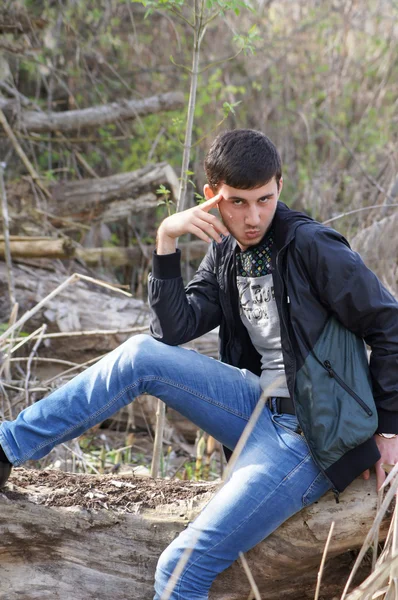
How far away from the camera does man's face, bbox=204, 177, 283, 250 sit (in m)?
2.55

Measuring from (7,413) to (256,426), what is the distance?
6.52 ft

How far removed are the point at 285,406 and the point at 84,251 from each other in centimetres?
368

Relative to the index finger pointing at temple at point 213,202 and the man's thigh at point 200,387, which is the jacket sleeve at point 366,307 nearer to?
the index finger pointing at temple at point 213,202

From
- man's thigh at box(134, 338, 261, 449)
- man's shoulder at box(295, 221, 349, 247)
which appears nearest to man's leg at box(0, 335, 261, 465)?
man's thigh at box(134, 338, 261, 449)

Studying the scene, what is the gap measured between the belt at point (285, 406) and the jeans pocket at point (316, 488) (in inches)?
9.5

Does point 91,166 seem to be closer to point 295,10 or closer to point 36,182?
point 36,182

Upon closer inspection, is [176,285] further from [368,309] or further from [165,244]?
[368,309]

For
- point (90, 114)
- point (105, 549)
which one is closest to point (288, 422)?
point (105, 549)

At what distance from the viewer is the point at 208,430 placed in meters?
2.78

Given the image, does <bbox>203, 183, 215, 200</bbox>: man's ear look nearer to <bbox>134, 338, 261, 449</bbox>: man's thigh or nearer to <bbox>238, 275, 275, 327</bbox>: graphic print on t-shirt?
<bbox>238, 275, 275, 327</bbox>: graphic print on t-shirt

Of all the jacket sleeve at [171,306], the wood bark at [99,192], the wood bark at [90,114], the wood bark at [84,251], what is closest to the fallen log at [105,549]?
the jacket sleeve at [171,306]

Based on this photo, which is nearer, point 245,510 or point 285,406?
point 245,510

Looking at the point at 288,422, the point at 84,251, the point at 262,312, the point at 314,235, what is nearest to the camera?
the point at 314,235

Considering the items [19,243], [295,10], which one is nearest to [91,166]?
[19,243]
